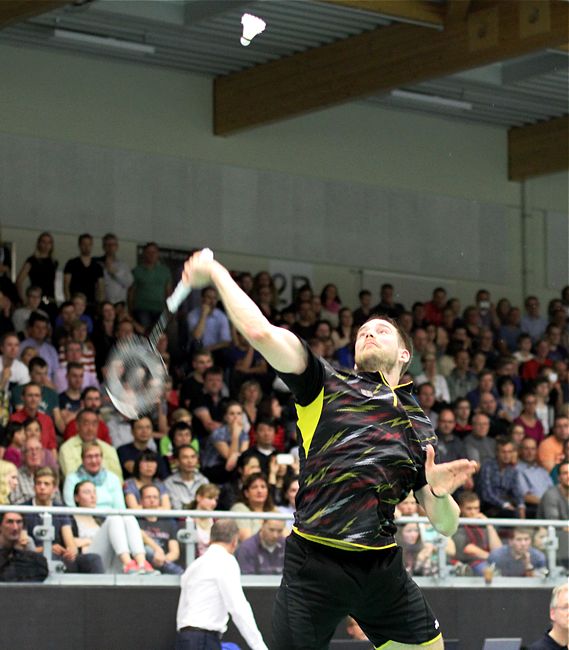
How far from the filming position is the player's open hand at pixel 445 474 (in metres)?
5.97

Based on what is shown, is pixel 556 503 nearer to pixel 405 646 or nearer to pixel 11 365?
pixel 11 365

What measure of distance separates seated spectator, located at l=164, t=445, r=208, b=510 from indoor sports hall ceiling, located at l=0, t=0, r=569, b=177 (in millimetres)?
5260

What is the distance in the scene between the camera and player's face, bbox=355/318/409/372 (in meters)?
6.18

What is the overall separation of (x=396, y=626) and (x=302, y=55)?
14426mm

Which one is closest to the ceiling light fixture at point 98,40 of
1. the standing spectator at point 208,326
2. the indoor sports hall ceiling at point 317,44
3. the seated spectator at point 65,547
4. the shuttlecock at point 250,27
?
the indoor sports hall ceiling at point 317,44

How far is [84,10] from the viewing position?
1773 cm

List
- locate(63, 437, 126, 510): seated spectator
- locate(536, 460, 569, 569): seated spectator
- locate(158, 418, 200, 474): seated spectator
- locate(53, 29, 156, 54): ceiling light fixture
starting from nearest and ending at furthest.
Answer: locate(63, 437, 126, 510): seated spectator → locate(158, 418, 200, 474): seated spectator → locate(536, 460, 569, 569): seated spectator → locate(53, 29, 156, 54): ceiling light fixture

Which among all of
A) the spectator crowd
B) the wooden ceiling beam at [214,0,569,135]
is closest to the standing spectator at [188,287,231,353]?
the spectator crowd

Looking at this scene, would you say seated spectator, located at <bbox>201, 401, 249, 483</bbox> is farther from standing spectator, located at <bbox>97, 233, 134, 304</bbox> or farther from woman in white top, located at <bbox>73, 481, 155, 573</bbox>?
standing spectator, located at <bbox>97, 233, 134, 304</bbox>

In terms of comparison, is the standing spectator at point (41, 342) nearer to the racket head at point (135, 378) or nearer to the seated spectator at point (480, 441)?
the seated spectator at point (480, 441)

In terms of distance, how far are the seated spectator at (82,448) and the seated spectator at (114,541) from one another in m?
1.37

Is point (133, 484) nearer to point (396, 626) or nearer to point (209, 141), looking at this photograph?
point (396, 626)

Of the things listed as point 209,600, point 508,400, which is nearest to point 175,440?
point 209,600

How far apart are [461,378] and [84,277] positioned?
4838 mm
